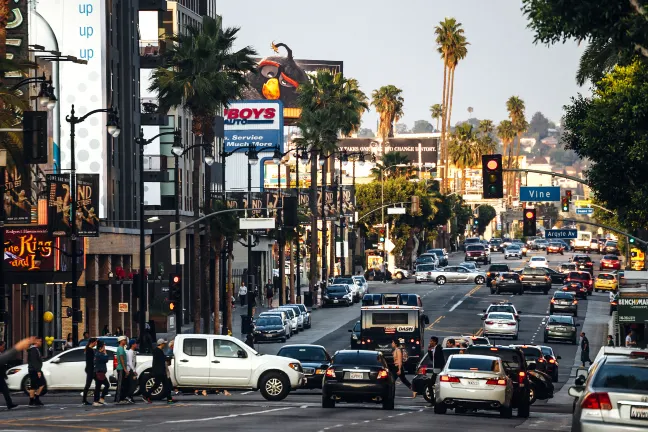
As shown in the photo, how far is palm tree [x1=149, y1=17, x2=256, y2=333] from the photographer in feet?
201

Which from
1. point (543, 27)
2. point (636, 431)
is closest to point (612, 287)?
point (543, 27)

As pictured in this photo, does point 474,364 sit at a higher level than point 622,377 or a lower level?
lower

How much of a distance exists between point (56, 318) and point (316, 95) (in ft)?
140

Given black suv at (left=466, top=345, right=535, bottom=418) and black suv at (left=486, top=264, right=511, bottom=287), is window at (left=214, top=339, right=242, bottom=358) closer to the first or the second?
black suv at (left=466, top=345, right=535, bottom=418)

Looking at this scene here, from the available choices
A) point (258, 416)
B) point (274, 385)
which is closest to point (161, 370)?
point (274, 385)

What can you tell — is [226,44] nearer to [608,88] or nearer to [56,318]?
[56,318]

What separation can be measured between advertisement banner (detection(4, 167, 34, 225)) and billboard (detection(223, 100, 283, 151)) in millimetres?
64414

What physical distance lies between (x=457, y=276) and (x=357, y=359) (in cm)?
7605

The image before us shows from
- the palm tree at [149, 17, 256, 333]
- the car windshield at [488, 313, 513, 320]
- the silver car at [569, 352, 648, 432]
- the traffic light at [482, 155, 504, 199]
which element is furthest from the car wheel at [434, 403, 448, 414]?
the car windshield at [488, 313, 513, 320]

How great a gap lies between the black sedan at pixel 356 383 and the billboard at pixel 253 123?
83.9 m

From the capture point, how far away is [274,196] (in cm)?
10869

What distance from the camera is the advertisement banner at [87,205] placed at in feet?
176

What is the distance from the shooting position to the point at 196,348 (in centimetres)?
3544

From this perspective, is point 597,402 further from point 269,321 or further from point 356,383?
point 269,321
